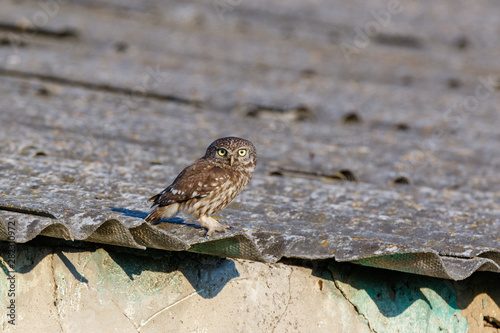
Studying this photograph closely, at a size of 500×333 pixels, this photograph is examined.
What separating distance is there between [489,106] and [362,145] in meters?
2.58

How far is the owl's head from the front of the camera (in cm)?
391

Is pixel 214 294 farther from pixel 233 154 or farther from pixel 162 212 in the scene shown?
pixel 233 154

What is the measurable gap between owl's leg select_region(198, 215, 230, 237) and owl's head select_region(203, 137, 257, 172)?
47 centimetres

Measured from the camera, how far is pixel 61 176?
13.5 ft

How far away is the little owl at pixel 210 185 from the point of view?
3.50 meters

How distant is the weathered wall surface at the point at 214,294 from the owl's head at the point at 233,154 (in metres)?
0.73

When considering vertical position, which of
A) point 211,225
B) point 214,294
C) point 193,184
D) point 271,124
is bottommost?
point 214,294

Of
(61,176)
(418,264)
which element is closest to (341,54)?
(61,176)

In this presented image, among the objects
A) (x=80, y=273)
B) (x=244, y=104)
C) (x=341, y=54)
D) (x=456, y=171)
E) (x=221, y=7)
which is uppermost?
(x=221, y=7)

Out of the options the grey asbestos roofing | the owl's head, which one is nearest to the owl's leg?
the grey asbestos roofing

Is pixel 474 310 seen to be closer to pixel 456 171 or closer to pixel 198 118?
pixel 456 171

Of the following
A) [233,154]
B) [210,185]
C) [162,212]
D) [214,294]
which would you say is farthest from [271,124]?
[214,294]

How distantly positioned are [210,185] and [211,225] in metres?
0.30

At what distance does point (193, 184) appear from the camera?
3637 mm
